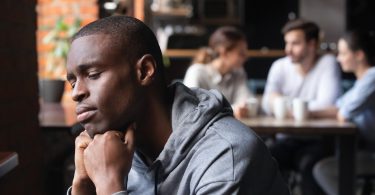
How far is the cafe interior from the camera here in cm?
159

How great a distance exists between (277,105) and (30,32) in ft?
4.89

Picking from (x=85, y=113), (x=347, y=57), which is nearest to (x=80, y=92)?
(x=85, y=113)

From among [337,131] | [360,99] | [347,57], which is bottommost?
[337,131]

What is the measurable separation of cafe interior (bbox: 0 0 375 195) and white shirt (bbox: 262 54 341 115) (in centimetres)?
24

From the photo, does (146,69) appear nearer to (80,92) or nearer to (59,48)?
(80,92)

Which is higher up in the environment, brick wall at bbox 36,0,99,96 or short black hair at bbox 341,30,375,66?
brick wall at bbox 36,0,99,96

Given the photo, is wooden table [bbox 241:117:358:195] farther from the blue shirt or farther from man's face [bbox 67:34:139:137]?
man's face [bbox 67:34:139:137]

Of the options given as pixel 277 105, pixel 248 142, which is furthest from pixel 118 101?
pixel 277 105

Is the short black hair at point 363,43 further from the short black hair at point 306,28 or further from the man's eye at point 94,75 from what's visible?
the man's eye at point 94,75

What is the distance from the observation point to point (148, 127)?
3.56ft

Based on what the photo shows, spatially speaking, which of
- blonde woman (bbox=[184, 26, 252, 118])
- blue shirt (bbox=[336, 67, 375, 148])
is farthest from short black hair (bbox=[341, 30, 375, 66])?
blonde woman (bbox=[184, 26, 252, 118])

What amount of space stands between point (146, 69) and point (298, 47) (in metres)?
2.35

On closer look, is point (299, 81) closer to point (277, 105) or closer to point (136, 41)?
point (277, 105)

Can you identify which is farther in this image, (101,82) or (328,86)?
(328,86)
